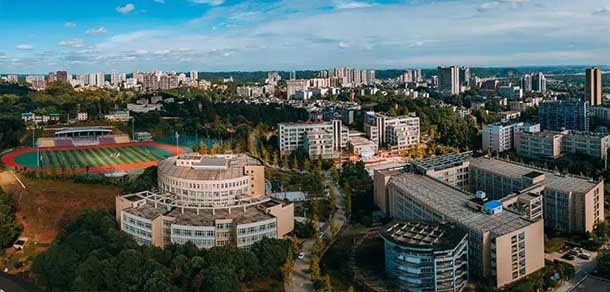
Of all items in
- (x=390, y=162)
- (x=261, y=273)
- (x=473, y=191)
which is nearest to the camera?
(x=261, y=273)

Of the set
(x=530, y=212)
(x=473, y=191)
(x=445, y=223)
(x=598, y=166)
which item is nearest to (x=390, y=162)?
(x=473, y=191)

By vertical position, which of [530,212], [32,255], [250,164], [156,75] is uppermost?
[156,75]

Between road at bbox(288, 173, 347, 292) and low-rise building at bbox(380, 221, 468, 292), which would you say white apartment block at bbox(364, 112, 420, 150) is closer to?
road at bbox(288, 173, 347, 292)

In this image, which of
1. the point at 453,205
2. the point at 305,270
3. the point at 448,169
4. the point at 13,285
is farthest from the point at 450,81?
the point at 13,285

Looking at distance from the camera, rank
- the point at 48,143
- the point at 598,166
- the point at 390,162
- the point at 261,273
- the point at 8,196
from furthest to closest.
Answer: the point at 48,143 → the point at 390,162 → the point at 598,166 → the point at 8,196 → the point at 261,273

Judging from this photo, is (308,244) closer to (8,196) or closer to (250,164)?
(250,164)

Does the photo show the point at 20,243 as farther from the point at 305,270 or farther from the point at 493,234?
the point at 493,234

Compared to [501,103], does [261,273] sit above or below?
below

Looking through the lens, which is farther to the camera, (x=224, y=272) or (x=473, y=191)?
(x=473, y=191)
